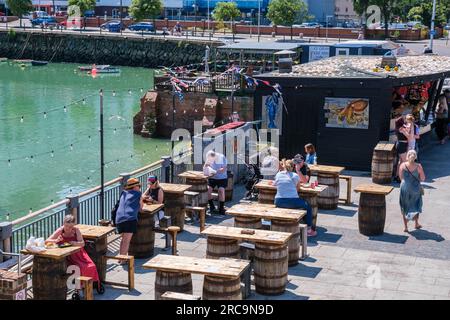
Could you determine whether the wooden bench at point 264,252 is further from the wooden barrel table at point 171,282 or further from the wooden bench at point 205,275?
the wooden barrel table at point 171,282

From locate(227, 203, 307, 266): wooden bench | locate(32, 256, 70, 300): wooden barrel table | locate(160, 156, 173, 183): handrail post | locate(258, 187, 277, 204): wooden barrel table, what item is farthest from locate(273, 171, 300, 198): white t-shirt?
locate(32, 256, 70, 300): wooden barrel table

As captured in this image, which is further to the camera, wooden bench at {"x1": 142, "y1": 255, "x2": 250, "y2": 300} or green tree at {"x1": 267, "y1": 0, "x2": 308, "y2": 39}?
green tree at {"x1": 267, "y1": 0, "x2": 308, "y2": 39}

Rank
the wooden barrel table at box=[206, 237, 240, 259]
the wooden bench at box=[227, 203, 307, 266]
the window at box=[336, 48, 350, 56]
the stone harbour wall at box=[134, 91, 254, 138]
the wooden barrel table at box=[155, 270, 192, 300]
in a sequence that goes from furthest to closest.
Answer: the window at box=[336, 48, 350, 56], the stone harbour wall at box=[134, 91, 254, 138], the wooden bench at box=[227, 203, 307, 266], the wooden barrel table at box=[206, 237, 240, 259], the wooden barrel table at box=[155, 270, 192, 300]

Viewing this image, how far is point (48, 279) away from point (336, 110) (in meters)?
11.6

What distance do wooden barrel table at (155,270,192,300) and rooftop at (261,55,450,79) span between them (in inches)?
444

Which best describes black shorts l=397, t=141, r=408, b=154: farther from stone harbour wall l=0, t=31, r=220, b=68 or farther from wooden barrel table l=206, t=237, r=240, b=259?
stone harbour wall l=0, t=31, r=220, b=68

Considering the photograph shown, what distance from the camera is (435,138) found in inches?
1012

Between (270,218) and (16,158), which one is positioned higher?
(270,218)

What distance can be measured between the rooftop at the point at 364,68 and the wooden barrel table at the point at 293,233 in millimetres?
8614

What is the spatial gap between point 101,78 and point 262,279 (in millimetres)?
58234

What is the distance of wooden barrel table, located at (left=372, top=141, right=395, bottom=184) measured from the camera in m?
19.0

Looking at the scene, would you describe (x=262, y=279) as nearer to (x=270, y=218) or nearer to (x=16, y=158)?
(x=270, y=218)

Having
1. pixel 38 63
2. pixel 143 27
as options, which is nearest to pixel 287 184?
pixel 38 63
